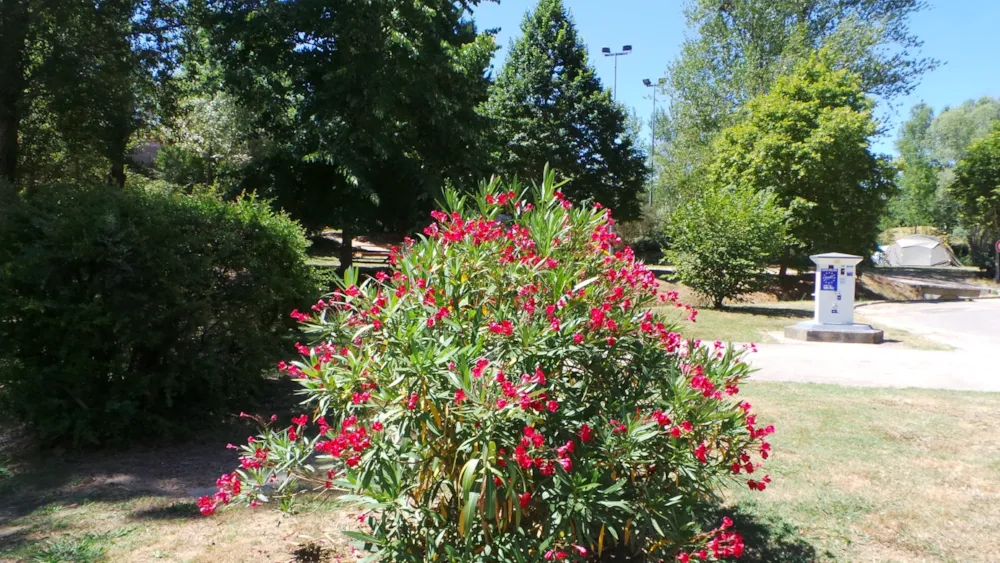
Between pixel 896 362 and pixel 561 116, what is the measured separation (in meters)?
19.5

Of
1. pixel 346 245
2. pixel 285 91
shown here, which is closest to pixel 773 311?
pixel 346 245

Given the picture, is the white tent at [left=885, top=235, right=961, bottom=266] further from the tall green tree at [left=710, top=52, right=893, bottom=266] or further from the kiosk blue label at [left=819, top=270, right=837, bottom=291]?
the kiosk blue label at [left=819, top=270, right=837, bottom=291]

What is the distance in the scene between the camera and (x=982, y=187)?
1436 inches

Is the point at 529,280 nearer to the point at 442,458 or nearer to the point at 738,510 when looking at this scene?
the point at 442,458

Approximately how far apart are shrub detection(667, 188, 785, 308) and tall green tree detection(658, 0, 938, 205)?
1291cm

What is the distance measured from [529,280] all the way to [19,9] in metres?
12.7

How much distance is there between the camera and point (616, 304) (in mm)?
3006

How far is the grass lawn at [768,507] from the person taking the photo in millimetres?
3615

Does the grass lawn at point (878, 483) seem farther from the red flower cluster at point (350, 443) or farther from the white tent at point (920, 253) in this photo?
the white tent at point (920, 253)

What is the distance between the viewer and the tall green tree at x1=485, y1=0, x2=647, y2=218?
27.3 metres

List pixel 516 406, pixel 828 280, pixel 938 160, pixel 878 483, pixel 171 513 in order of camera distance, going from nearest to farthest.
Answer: pixel 516 406
pixel 171 513
pixel 878 483
pixel 828 280
pixel 938 160

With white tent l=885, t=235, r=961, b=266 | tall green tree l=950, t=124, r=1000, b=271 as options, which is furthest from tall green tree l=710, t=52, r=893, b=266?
white tent l=885, t=235, r=961, b=266

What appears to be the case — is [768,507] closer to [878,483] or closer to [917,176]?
[878,483]

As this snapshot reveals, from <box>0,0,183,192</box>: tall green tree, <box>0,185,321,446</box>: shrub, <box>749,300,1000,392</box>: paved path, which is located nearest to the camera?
<box>0,185,321,446</box>: shrub
